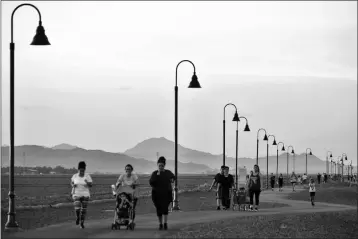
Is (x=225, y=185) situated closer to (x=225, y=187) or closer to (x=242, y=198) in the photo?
(x=225, y=187)

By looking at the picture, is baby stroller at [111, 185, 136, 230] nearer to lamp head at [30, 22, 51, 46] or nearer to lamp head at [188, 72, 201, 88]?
lamp head at [30, 22, 51, 46]

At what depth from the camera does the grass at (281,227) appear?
24.1 metres

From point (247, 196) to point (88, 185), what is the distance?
50.8ft

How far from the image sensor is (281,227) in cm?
2902

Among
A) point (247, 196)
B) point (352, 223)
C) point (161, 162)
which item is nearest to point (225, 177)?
point (247, 196)

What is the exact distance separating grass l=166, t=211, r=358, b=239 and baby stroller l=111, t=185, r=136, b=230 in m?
1.25

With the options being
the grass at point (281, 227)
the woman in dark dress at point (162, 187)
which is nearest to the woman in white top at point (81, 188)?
the woman in dark dress at point (162, 187)

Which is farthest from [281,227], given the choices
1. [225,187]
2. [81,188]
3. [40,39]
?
[40,39]

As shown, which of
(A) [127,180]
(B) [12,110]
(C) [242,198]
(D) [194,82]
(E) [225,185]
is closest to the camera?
(A) [127,180]

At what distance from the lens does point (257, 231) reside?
26094 mm

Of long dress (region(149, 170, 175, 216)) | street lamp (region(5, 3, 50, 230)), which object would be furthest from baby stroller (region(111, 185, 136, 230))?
street lamp (region(5, 3, 50, 230))

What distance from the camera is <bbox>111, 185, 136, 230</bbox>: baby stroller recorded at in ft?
74.8

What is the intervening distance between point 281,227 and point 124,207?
8.08 meters

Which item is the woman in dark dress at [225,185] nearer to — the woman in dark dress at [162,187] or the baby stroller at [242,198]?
the baby stroller at [242,198]
